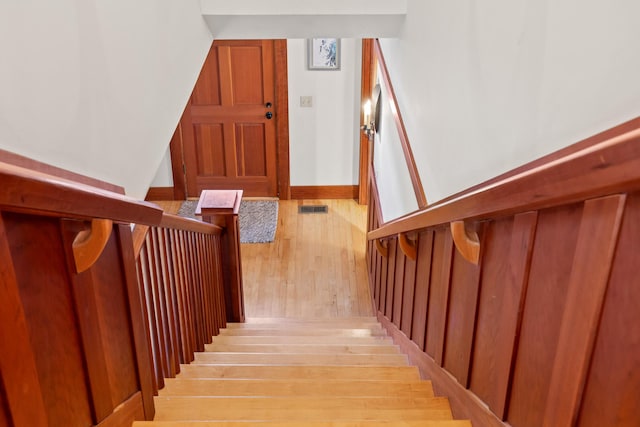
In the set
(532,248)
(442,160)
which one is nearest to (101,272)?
(532,248)

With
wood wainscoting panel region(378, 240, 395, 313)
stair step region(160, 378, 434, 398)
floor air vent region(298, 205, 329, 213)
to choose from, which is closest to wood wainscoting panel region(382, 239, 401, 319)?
wood wainscoting panel region(378, 240, 395, 313)

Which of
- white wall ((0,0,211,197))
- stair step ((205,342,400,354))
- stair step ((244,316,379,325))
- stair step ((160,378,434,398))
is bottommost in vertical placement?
stair step ((244,316,379,325))

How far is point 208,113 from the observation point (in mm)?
5738

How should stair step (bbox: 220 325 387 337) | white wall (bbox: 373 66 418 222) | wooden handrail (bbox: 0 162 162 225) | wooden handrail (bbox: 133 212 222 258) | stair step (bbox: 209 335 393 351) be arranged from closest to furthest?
wooden handrail (bbox: 0 162 162 225) < wooden handrail (bbox: 133 212 222 258) < stair step (bbox: 209 335 393 351) < white wall (bbox: 373 66 418 222) < stair step (bbox: 220 325 387 337)

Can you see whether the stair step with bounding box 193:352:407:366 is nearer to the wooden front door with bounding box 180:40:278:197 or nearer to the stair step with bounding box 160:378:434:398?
the stair step with bounding box 160:378:434:398

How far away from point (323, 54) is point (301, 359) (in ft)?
12.9

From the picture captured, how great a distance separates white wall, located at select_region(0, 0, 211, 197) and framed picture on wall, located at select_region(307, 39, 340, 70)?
3.32 meters

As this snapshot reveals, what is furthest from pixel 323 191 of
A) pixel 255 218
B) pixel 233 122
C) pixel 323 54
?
pixel 323 54

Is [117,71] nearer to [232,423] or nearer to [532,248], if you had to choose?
[232,423]

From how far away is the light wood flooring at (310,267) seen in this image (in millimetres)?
4246

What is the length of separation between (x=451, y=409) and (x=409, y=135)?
1.45 meters

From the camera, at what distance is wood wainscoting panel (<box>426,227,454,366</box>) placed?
1.79 metres

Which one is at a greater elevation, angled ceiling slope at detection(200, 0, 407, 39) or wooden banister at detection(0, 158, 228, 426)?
angled ceiling slope at detection(200, 0, 407, 39)

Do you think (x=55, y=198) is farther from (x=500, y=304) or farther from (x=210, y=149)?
(x=210, y=149)
